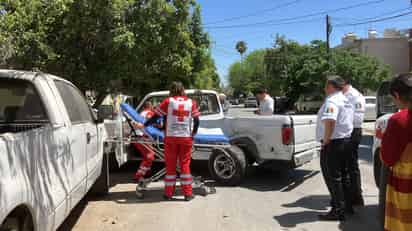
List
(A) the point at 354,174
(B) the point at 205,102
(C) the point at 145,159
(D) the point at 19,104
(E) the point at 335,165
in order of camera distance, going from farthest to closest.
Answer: (B) the point at 205,102 < (C) the point at 145,159 < (A) the point at 354,174 < (E) the point at 335,165 < (D) the point at 19,104

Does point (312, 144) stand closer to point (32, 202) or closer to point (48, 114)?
point (48, 114)

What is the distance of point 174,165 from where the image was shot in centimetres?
645

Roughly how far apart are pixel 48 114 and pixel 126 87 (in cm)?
1267

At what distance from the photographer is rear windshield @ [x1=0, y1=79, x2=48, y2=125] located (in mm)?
4388

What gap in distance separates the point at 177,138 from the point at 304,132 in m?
2.37

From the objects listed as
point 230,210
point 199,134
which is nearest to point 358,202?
point 230,210

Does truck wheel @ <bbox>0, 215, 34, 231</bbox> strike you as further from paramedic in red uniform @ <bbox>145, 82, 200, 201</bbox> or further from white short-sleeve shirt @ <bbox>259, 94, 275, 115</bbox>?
white short-sleeve shirt @ <bbox>259, 94, 275, 115</bbox>

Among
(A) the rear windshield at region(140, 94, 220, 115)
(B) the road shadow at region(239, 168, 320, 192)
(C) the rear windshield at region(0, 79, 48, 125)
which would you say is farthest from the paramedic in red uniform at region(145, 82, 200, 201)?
(A) the rear windshield at region(140, 94, 220, 115)

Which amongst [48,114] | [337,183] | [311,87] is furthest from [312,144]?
[311,87]

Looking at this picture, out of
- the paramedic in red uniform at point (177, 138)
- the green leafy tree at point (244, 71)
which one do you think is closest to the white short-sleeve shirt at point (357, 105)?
the paramedic in red uniform at point (177, 138)

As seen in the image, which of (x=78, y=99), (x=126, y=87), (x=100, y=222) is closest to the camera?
(x=100, y=222)

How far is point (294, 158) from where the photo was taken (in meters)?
7.00

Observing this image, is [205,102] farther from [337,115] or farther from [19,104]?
[19,104]

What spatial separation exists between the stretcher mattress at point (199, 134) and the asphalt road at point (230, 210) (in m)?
0.81
